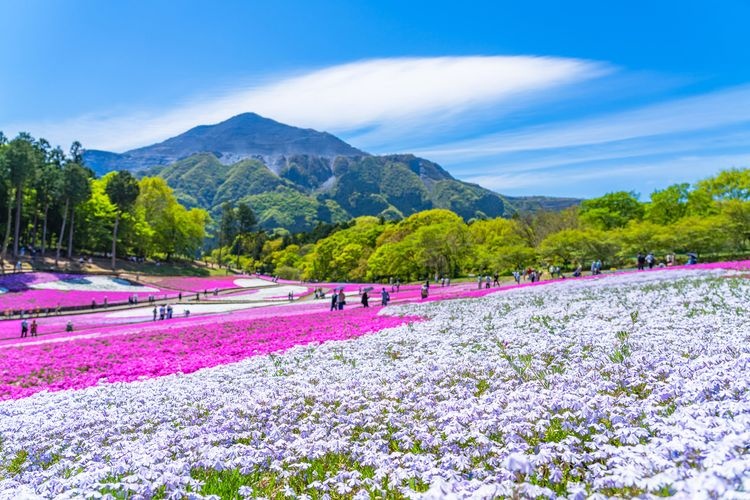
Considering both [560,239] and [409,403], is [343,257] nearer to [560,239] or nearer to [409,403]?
[560,239]

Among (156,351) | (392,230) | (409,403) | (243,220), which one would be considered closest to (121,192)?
(392,230)

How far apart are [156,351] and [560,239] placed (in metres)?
49.7

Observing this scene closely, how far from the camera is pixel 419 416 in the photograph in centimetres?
799

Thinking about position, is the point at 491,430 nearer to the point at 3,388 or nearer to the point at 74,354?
the point at 3,388

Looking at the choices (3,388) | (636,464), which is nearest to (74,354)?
(3,388)

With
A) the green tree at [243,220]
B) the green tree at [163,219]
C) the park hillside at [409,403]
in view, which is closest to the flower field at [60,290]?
the park hillside at [409,403]

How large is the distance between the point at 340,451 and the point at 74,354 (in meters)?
17.4

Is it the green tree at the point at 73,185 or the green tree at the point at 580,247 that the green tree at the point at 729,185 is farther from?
the green tree at the point at 73,185

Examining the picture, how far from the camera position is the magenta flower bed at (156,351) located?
16.2m

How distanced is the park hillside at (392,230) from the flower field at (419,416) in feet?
145

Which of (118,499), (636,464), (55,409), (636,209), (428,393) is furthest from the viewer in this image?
(636,209)

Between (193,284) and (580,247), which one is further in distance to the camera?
(193,284)

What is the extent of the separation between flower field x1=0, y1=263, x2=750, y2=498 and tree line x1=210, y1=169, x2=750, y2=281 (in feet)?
140

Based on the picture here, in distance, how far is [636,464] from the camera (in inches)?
169
